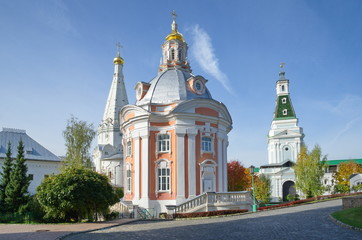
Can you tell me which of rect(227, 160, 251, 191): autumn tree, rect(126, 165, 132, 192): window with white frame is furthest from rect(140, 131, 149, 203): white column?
rect(227, 160, 251, 191): autumn tree

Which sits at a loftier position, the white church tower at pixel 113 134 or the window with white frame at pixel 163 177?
the white church tower at pixel 113 134

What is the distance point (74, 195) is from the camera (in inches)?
848

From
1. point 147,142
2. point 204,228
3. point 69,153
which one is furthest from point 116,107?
point 204,228

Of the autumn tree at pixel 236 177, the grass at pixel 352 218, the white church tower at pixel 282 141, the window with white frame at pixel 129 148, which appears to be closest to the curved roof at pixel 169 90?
the window with white frame at pixel 129 148

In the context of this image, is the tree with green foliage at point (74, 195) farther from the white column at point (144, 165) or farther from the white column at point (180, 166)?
the white column at point (180, 166)

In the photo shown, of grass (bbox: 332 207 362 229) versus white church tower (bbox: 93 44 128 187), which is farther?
white church tower (bbox: 93 44 128 187)

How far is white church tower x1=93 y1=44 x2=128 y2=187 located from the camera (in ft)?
193

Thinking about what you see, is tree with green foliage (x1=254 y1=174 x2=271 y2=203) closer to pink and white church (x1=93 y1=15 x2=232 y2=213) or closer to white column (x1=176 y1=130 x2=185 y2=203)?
pink and white church (x1=93 y1=15 x2=232 y2=213)

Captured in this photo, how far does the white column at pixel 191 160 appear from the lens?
29.6 meters

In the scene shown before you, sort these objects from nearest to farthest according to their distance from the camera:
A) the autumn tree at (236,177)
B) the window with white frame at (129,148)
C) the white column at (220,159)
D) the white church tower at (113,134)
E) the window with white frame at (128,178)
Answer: the white column at (220,159) → the window with white frame at (128,178) → the window with white frame at (129,148) → the autumn tree at (236,177) → the white church tower at (113,134)

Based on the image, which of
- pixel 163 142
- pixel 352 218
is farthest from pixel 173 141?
pixel 352 218

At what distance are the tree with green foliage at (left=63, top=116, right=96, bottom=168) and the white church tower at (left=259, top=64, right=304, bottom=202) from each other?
114 ft

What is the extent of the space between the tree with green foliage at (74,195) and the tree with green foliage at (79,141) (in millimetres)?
16621

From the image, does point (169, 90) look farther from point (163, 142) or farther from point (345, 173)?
point (345, 173)
